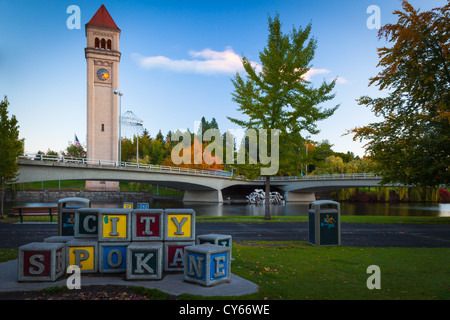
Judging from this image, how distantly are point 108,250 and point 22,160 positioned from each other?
30830 mm

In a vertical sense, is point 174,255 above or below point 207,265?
below

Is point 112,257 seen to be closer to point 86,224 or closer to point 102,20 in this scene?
point 86,224

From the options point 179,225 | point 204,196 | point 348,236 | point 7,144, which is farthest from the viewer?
point 204,196

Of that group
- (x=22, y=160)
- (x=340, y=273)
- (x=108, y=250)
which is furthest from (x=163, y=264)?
(x=22, y=160)

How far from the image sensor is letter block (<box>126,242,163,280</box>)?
277 inches

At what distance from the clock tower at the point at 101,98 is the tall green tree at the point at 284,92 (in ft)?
160

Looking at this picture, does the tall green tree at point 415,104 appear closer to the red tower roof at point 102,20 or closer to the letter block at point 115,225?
the letter block at point 115,225

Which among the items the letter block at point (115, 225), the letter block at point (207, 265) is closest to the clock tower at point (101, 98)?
the letter block at point (115, 225)

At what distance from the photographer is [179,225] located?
7.92 metres

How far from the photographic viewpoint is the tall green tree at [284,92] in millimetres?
21562

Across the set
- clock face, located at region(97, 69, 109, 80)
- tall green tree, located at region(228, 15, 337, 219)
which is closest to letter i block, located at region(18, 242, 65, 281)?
tall green tree, located at region(228, 15, 337, 219)

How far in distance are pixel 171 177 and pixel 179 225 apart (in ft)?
144

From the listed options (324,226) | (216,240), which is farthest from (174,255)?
(324,226)

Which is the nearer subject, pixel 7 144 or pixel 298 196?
pixel 7 144
